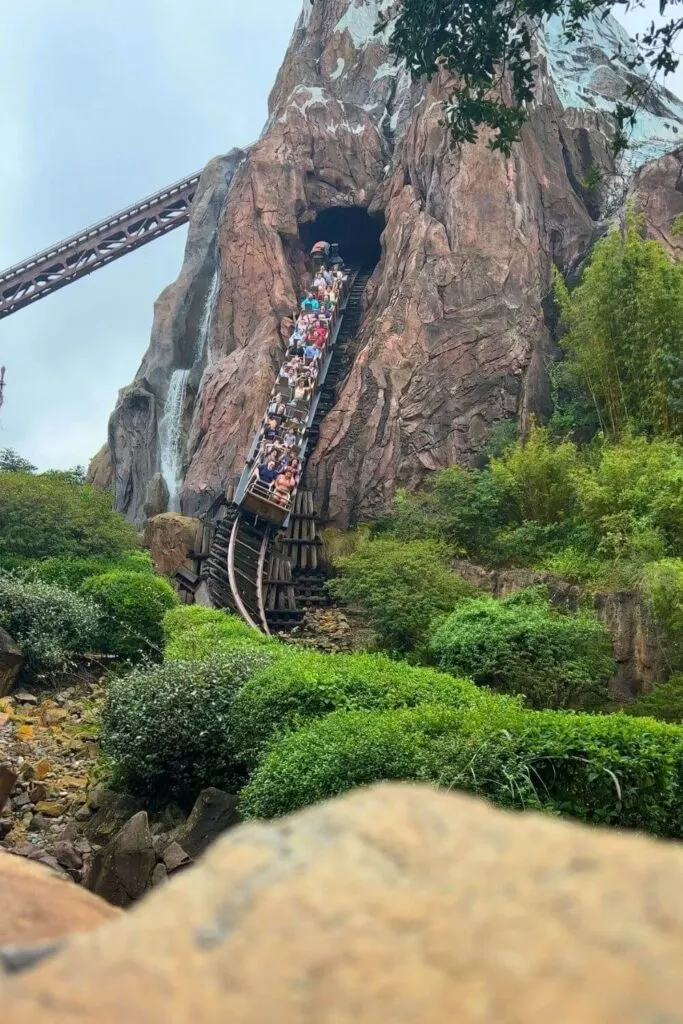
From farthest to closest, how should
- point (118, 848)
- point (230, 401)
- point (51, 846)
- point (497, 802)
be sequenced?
point (230, 401) < point (51, 846) < point (118, 848) < point (497, 802)

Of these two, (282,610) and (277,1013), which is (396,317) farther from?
(277,1013)

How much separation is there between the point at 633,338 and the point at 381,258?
10588 millimetres

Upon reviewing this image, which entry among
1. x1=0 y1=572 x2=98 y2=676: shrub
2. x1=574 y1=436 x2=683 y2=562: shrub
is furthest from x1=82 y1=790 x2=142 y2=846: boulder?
x1=574 y1=436 x2=683 y2=562: shrub

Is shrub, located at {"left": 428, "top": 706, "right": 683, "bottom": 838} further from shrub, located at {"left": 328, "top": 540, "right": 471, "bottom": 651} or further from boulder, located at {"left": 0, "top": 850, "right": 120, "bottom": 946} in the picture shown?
shrub, located at {"left": 328, "top": 540, "right": 471, "bottom": 651}

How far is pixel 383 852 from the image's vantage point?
90 centimetres

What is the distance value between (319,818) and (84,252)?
110 feet

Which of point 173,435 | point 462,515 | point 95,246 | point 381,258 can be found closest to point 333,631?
point 462,515

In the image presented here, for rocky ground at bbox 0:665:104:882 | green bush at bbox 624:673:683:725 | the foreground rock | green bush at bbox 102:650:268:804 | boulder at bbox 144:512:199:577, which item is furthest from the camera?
A: boulder at bbox 144:512:199:577

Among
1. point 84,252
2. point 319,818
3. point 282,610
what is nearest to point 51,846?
point 319,818

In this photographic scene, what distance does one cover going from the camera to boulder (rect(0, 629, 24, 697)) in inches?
352

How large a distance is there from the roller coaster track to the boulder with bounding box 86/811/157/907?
7.73 m

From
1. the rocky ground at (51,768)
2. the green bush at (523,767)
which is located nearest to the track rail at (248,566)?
the rocky ground at (51,768)

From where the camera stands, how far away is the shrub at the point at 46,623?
31.4 feet

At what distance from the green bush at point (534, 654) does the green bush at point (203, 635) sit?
2.08 m
